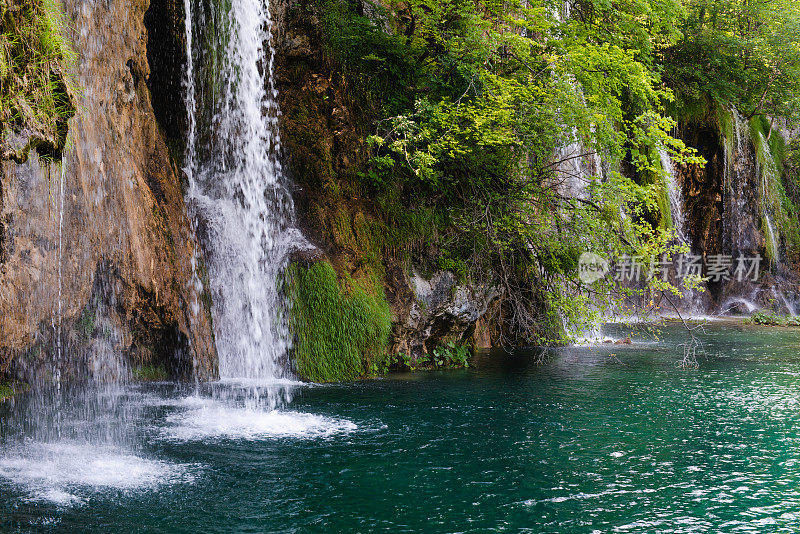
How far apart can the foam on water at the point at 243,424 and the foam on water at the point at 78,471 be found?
0.92 meters

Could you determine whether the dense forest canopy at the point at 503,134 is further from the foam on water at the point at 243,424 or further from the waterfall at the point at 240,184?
the foam on water at the point at 243,424

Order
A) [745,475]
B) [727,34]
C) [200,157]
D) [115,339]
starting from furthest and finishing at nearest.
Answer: [727,34] < [200,157] < [115,339] < [745,475]

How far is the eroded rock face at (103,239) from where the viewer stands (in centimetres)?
737

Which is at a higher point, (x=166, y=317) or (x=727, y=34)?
(x=727, y=34)

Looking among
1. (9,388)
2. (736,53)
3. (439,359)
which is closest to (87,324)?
(9,388)

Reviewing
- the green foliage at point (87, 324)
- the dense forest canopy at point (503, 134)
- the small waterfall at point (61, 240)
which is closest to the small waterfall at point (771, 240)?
the dense forest canopy at point (503, 134)

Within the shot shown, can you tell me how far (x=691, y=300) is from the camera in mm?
27984

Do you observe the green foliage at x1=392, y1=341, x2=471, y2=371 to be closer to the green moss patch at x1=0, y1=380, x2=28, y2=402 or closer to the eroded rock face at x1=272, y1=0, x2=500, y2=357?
the eroded rock face at x1=272, y1=0, x2=500, y2=357

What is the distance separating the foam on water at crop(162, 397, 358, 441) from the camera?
780 cm

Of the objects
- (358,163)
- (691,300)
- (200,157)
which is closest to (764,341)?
(691,300)

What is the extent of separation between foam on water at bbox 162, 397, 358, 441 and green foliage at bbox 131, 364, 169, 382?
1836mm

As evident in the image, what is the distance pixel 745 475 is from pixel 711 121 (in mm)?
23769

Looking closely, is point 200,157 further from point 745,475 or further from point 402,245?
point 745,475

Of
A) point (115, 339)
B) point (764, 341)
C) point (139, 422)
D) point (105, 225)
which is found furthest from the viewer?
point (764, 341)
